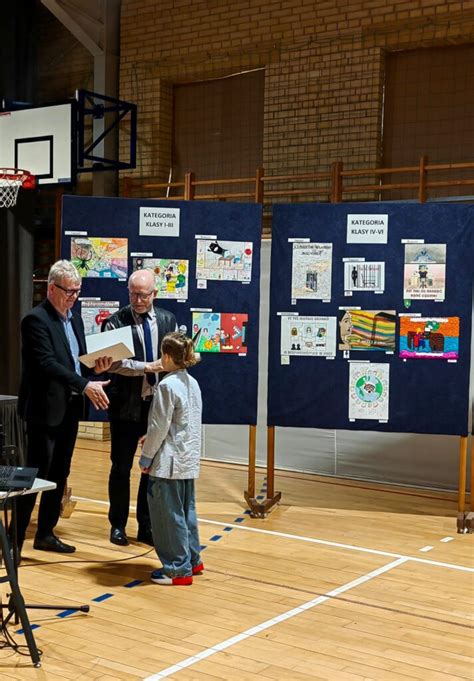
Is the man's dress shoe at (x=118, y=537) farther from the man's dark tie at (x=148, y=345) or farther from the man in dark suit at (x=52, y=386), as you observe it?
the man's dark tie at (x=148, y=345)

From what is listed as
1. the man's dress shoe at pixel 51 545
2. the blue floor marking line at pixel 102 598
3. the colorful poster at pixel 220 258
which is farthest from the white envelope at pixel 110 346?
the colorful poster at pixel 220 258

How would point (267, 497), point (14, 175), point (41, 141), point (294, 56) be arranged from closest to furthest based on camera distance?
point (267, 497), point (14, 175), point (294, 56), point (41, 141)

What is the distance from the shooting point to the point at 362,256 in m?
6.35

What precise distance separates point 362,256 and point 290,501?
206 cm

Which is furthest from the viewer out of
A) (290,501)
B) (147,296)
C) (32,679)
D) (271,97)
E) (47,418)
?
(271,97)

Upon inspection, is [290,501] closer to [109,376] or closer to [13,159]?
[109,376]

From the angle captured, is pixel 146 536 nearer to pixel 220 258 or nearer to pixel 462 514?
pixel 220 258

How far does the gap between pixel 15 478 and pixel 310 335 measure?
3195mm

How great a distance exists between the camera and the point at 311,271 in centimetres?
641

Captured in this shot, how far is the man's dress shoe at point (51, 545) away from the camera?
529 cm

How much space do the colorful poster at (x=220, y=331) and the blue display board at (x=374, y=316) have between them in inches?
9.8

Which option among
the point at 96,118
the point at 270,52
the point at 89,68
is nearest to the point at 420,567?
the point at 270,52

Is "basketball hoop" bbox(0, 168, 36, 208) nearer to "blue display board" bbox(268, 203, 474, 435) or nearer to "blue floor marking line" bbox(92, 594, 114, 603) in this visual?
"blue display board" bbox(268, 203, 474, 435)

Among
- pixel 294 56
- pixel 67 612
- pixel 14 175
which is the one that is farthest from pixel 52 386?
pixel 294 56
